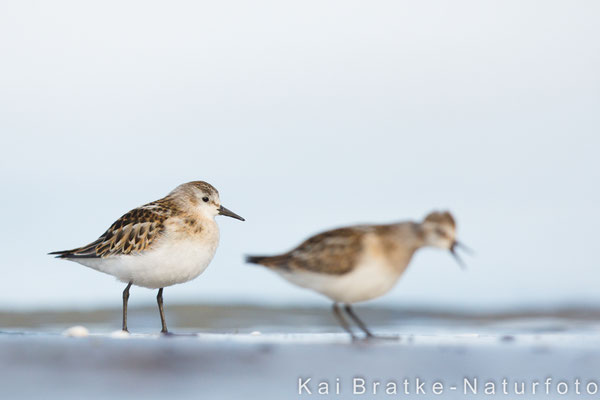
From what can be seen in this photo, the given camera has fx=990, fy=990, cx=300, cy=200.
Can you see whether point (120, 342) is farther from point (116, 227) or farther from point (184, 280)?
point (116, 227)

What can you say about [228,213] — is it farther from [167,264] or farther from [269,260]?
[269,260]

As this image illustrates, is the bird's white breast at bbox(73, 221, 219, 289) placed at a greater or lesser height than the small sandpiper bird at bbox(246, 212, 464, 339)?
greater

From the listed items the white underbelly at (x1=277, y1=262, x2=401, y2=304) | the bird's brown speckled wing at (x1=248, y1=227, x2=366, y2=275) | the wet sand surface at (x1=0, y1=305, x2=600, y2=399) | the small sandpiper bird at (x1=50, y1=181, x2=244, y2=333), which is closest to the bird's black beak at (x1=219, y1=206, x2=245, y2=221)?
the small sandpiper bird at (x1=50, y1=181, x2=244, y2=333)

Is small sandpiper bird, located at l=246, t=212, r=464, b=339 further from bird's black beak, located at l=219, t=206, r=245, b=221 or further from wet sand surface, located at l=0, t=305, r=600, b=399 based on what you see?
bird's black beak, located at l=219, t=206, r=245, b=221

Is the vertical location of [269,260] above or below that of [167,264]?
below

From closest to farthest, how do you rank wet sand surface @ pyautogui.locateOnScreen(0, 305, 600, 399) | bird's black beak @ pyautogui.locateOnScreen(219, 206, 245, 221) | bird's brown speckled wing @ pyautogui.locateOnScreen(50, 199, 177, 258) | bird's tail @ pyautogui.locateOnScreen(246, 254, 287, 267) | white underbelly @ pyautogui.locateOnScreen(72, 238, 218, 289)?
wet sand surface @ pyautogui.locateOnScreen(0, 305, 600, 399)
bird's tail @ pyautogui.locateOnScreen(246, 254, 287, 267)
white underbelly @ pyautogui.locateOnScreen(72, 238, 218, 289)
bird's brown speckled wing @ pyautogui.locateOnScreen(50, 199, 177, 258)
bird's black beak @ pyautogui.locateOnScreen(219, 206, 245, 221)

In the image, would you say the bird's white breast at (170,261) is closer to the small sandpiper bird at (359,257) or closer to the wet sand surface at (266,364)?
the wet sand surface at (266,364)

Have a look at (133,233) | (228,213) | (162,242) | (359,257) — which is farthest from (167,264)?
(359,257)
